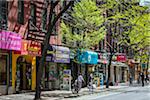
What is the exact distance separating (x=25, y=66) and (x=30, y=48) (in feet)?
9.30

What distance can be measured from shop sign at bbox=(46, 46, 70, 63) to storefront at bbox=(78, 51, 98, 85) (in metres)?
1.48

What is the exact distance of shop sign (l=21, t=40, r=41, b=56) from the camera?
31.0 metres

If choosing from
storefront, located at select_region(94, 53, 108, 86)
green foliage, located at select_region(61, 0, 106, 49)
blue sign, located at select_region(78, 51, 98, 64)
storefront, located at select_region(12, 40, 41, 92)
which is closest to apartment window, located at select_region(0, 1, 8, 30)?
storefront, located at select_region(12, 40, 41, 92)

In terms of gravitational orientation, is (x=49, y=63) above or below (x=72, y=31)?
below

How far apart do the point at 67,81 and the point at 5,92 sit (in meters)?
7.74

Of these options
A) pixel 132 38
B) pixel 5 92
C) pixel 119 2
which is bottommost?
pixel 5 92

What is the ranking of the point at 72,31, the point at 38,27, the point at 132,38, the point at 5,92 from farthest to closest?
the point at 132,38
the point at 72,31
the point at 38,27
the point at 5,92

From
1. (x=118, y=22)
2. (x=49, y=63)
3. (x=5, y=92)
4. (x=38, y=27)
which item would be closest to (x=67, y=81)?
(x=49, y=63)

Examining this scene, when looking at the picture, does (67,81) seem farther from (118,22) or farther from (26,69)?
(118,22)

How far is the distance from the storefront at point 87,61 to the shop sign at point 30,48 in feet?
20.8

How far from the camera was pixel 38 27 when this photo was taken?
115ft

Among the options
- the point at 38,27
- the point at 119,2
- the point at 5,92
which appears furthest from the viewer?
the point at 119,2

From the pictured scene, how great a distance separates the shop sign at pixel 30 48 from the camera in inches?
1219

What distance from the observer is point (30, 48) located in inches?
A: 1255
